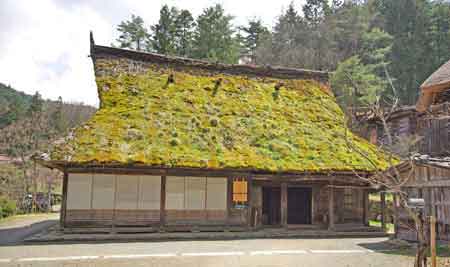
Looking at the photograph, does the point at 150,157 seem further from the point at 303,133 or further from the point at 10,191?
the point at 10,191

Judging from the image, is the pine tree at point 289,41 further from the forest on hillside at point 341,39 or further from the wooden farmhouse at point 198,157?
the wooden farmhouse at point 198,157

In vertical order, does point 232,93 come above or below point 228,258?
above

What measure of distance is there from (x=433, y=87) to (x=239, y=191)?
7.68 meters

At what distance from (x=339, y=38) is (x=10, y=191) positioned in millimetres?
27326

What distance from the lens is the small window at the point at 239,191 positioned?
14.6 metres

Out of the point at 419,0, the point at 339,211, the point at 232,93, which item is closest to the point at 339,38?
the point at 419,0

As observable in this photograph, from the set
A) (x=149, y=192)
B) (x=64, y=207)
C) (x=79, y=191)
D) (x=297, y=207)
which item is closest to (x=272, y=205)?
(x=297, y=207)

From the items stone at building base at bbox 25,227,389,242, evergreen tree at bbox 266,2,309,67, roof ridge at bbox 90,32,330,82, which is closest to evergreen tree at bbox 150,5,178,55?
A: evergreen tree at bbox 266,2,309,67

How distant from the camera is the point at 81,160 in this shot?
40.4ft

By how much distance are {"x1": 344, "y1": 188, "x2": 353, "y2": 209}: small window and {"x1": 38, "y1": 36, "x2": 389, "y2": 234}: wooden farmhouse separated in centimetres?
4

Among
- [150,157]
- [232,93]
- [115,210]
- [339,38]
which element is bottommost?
[115,210]

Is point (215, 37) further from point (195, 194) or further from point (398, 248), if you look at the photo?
point (398, 248)

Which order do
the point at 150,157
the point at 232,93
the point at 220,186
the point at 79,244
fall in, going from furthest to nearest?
the point at 232,93, the point at 220,186, the point at 150,157, the point at 79,244

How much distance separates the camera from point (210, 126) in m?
15.6
